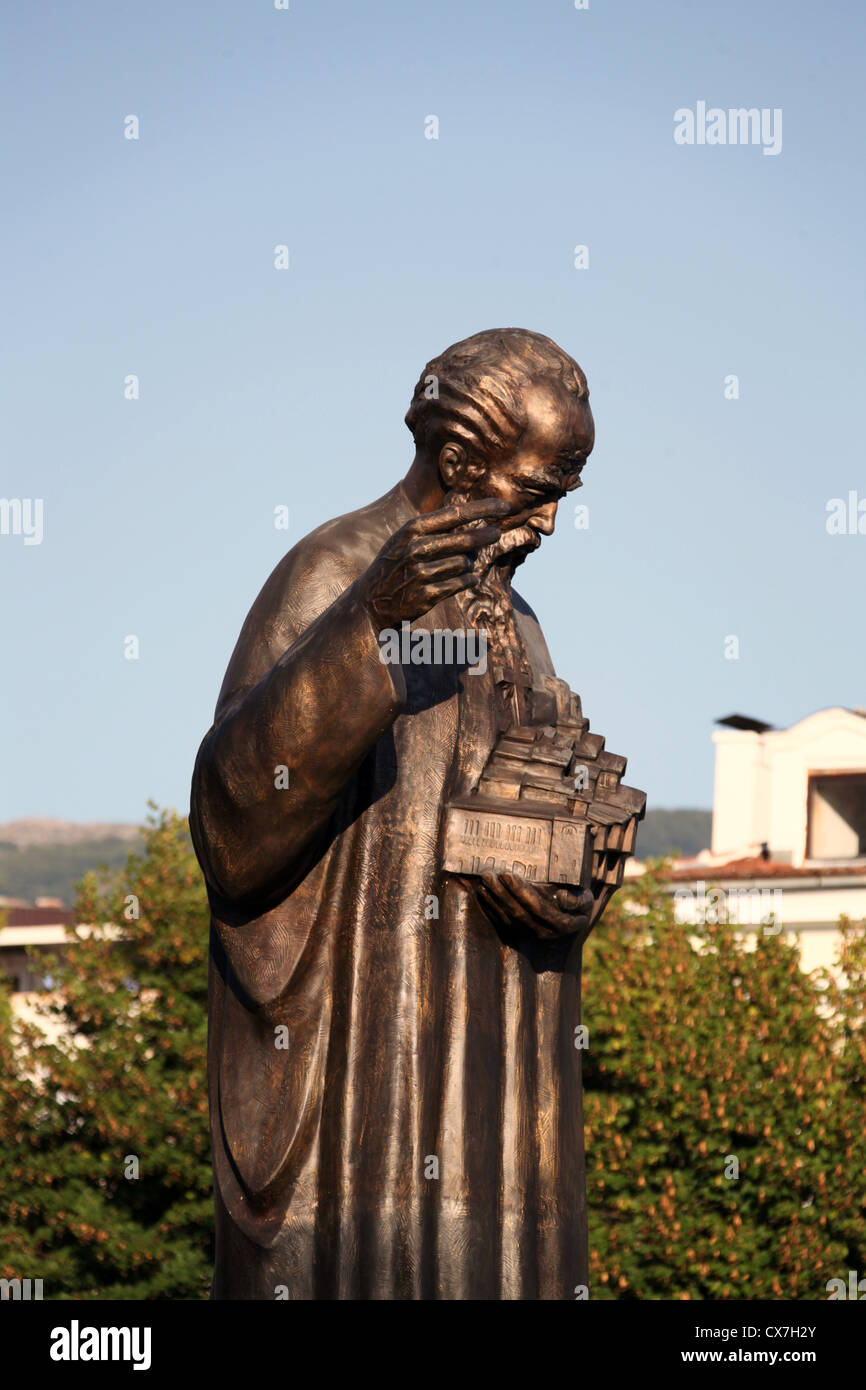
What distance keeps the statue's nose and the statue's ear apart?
0.75ft

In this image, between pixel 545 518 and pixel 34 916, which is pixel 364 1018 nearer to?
pixel 545 518

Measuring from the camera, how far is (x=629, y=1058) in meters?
29.7

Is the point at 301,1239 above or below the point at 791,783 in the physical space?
below

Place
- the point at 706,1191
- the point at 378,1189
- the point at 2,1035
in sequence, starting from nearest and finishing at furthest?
the point at 378,1189 → the point at 706,1191 → the point at 2,1035

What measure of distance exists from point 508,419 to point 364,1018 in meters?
1.69

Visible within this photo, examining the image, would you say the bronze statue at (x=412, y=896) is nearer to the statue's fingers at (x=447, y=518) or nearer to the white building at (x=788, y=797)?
the statue's fingers at (x=447, y=518)

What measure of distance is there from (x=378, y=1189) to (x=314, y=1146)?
0.21 m

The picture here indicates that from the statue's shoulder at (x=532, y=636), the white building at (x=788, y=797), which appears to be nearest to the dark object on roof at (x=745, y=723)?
the white building at (x=788, y=797)

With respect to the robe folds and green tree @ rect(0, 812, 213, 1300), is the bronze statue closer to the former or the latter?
the robe folds

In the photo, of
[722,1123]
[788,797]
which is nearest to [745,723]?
[788,797]

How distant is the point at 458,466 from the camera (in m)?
6.15

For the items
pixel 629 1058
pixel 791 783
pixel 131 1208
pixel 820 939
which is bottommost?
pixel 131 1208
